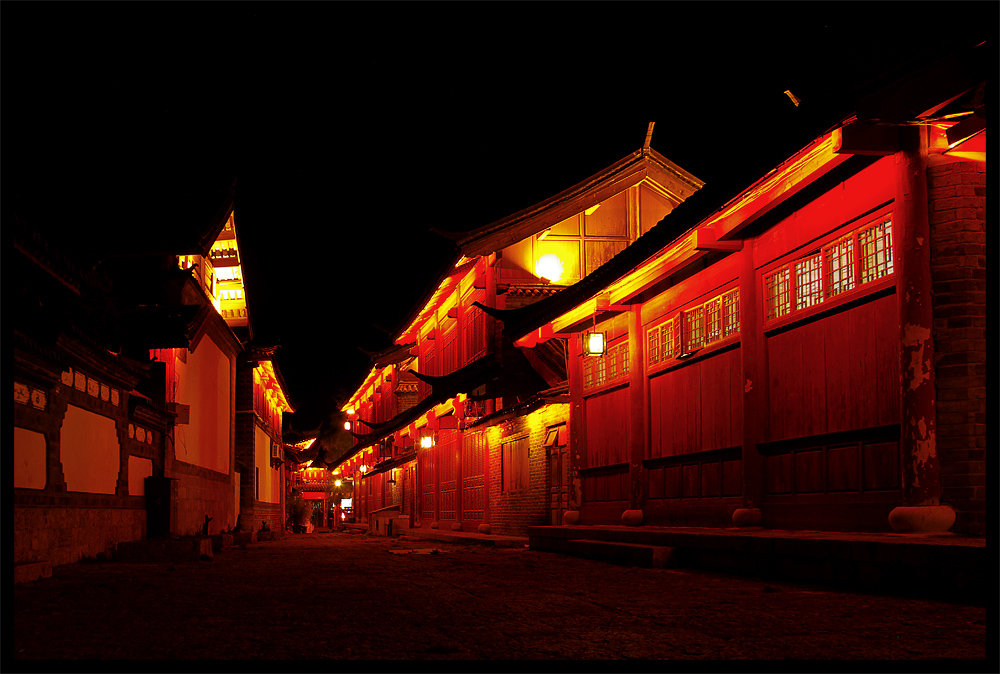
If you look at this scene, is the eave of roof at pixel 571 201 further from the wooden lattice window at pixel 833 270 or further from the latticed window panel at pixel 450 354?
the wooden lattice window at pixel 833 270

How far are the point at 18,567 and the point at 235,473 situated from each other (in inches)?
877

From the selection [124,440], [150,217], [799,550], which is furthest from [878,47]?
[124,440]

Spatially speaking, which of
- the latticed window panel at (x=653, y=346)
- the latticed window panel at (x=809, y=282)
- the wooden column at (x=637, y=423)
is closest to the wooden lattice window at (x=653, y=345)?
the latticed window panel at (x=653, y=346)

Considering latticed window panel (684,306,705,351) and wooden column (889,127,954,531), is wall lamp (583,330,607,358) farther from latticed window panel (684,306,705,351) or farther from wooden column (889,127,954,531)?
wooden column (889,127,954,531)

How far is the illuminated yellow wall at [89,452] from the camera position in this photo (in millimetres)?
12781

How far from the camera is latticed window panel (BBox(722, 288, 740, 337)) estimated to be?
1278 centimetres

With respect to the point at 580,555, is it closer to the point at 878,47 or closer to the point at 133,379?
the point at 133,379

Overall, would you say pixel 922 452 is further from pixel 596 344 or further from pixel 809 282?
pixel 596 344

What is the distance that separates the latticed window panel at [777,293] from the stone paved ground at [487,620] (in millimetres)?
3474

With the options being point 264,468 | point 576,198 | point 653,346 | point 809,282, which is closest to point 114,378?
point 653,346

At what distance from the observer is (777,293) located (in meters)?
11.6

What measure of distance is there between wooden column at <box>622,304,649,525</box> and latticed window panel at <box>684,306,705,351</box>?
1607 millimetres

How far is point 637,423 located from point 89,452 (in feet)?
28.9

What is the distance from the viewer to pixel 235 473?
31.7 metres
